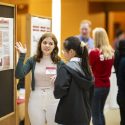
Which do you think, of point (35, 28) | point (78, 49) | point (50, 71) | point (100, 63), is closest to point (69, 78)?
point (78, 49)

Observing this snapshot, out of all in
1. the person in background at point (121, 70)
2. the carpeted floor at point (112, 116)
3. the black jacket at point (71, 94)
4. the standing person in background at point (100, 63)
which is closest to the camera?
the black jacket at point (71, 94)

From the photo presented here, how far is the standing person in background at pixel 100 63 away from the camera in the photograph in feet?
16.2

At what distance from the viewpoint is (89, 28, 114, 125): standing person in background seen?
4945 millimetres

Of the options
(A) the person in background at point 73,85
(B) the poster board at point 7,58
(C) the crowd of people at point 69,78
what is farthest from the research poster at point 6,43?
(A) the person in background at point 73,85

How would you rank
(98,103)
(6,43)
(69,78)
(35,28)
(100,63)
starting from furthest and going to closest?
(98,103)
(100,63)
(35,28)
(6,43)
(69,78)

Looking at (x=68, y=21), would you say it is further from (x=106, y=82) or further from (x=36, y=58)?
(x=36, y=58)

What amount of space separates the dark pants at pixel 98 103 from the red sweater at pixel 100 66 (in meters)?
0.08

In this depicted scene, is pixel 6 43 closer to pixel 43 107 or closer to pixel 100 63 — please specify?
pixel 43 107

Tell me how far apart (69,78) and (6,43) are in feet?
2.71

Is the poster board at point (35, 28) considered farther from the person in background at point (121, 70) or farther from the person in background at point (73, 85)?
the person in background at point (121, 70)

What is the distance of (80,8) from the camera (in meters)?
9.80

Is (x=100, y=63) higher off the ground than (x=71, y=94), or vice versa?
A: (x=100, y=63)

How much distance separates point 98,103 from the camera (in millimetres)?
5090

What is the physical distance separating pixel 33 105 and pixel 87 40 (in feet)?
10.0
